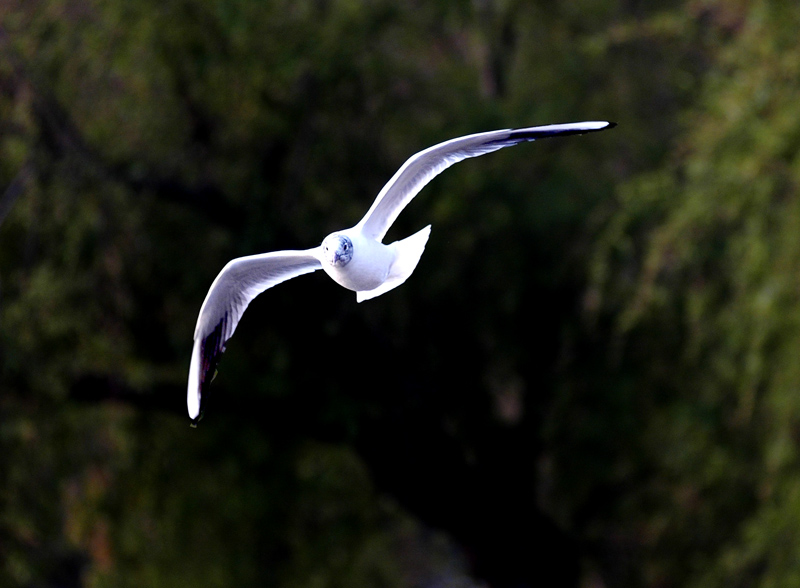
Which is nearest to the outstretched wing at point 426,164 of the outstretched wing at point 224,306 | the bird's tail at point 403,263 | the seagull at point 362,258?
the seagull at point 362,258

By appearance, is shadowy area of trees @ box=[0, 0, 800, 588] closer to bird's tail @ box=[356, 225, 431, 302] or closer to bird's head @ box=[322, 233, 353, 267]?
bird's tail @ box=[356, 225, 431, 302]

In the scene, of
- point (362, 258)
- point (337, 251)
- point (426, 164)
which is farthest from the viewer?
point (426, 164)

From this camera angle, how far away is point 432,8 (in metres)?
9.25

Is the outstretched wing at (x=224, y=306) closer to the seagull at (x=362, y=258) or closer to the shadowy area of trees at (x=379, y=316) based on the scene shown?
the seagull at (x=362, y=258)

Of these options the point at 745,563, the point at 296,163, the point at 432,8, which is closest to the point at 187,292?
the point at 296,163

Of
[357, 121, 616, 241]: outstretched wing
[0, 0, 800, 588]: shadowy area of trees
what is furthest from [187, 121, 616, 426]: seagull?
[0, 0, 800, 588]: shadowy area of trees

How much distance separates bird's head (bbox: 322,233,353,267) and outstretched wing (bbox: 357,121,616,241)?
0.66 ft

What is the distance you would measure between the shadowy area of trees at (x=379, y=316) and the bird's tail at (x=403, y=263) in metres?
2.94

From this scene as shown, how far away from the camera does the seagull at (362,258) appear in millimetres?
4281

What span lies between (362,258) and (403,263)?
28 cm

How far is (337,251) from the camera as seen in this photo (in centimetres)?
418

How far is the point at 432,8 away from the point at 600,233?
6.53ft

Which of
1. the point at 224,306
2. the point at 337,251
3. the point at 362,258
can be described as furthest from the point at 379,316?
the point at 337,251

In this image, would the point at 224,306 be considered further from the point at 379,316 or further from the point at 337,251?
the point at 379,316
